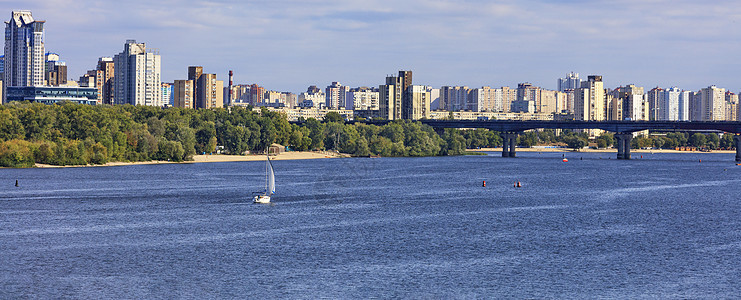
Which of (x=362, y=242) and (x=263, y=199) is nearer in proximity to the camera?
(x=362, y=242)

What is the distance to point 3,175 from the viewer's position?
143750mm

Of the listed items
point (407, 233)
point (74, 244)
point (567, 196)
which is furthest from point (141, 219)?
point (567, 196)

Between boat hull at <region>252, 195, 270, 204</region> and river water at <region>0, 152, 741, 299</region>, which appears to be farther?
boat hull at <region>252, 195, 270, 204</region>

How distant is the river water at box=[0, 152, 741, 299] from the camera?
5431 centimetres

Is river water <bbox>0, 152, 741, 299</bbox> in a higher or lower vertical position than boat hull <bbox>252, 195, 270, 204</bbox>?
lower

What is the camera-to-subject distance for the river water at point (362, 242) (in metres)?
54.3

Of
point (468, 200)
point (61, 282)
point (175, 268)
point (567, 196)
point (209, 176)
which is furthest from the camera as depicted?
point (209, 176)

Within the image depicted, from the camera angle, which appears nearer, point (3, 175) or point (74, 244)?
point (74, 244)

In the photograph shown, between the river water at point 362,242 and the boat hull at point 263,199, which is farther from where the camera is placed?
the boat hull at point 263,199

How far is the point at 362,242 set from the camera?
238 feet

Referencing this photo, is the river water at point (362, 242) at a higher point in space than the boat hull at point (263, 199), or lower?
lower

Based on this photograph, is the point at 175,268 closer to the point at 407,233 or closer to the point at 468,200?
the point at 407,233

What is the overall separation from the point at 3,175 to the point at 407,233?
92.0m

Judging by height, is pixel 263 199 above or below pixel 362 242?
above
